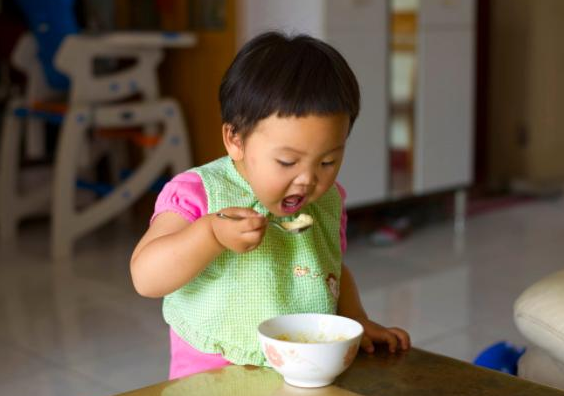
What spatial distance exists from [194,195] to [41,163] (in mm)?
2611

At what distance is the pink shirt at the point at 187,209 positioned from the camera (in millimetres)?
996

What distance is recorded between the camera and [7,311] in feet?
7.45

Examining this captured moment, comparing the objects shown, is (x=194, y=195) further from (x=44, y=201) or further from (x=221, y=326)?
(x=44, y=201)

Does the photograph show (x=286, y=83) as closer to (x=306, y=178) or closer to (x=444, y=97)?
(x=306, y=178)

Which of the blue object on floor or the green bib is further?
the blue object on floor

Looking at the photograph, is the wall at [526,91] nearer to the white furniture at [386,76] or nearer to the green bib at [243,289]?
the white furniture at [386,76]

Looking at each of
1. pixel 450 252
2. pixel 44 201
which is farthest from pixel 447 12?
pixel 44 201

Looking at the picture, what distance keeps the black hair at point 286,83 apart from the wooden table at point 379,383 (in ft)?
0.81

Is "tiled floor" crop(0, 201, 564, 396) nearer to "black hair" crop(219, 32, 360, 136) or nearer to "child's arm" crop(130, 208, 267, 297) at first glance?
"child's arm" crop(130, 208, 267, 297)

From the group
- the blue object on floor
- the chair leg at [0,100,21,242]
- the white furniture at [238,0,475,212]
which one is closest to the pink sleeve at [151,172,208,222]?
the blue object on floor

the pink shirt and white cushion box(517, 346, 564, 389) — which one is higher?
the pink shirt

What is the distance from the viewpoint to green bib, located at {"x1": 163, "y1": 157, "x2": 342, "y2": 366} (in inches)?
39.1

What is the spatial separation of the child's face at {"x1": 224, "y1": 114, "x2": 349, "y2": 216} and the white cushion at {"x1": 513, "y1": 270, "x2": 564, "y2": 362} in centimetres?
49

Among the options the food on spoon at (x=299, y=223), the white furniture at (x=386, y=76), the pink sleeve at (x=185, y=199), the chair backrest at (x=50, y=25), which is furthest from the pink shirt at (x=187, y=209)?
the chair backrest at (x=50, y=25)
